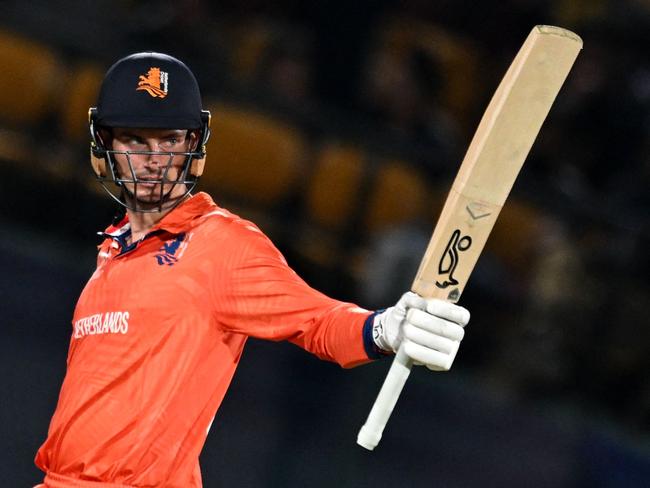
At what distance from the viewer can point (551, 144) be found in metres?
7.27

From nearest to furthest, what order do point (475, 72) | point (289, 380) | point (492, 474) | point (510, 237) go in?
point (492, 474), point (289, 380), point (510, 237), point (475, 72)

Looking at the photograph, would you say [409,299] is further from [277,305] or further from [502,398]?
[502,398]

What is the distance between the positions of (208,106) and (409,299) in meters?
3.81

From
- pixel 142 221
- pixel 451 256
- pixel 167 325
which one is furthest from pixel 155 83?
pixel 451 256

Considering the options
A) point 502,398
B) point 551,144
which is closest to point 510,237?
point 551,144

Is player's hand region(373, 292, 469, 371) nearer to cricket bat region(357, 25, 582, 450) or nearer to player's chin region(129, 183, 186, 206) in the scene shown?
cricket bat region(357, 25, 582, 450)

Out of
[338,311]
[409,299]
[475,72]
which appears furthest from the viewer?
[475,72]

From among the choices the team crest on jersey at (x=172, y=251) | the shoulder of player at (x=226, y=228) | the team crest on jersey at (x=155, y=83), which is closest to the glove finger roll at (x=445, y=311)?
the shoulder of player at (x=226, y=228)

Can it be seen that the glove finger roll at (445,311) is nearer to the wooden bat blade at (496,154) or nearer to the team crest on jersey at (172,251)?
the wooden bat blade at (496,154)

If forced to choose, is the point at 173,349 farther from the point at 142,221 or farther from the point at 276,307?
the point at 142,221

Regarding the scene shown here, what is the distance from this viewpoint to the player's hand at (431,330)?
245cm

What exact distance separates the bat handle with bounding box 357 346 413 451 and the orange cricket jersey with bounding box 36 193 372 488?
0.87ft

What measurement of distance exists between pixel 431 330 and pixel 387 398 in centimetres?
18

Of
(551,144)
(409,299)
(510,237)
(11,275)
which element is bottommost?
(11,275)
